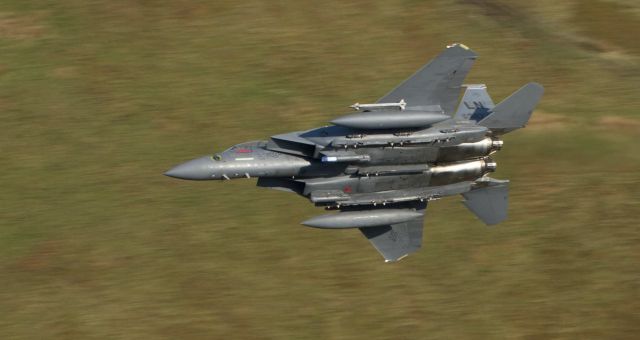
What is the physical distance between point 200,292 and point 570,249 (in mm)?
18871

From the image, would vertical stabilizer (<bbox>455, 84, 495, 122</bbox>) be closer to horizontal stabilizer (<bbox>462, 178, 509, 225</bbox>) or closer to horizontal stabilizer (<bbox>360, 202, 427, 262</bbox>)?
horizontal stabilizer (<bbox>462, 178, 509, 225</bbox>)

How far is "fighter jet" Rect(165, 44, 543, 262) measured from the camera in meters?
34.8

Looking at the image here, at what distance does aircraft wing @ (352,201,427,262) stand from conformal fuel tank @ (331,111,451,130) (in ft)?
16.7

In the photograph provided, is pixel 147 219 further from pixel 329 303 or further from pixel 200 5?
pixel 200 5

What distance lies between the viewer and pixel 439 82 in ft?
121

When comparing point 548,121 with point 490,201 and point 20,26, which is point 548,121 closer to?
point 490,201

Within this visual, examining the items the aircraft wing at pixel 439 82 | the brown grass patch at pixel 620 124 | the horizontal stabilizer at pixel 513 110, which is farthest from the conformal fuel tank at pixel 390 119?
the brown grass patch at pixel 620 124

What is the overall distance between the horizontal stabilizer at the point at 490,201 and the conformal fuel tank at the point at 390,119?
5128 millimetres

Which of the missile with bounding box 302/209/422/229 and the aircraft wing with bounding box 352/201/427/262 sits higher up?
the missile with bounding box 302/209/422/229

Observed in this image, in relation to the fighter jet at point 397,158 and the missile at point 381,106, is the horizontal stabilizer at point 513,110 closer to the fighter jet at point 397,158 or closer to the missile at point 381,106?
the fighter jet at point 397,158

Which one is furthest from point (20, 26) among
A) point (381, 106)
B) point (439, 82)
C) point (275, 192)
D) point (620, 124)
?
point (620, 124)

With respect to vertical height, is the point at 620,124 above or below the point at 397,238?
below

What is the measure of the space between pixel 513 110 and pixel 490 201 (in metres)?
4.11

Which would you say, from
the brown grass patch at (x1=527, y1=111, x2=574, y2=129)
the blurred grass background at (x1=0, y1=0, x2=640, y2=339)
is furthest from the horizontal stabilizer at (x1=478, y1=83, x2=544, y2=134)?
the brown grass patch at (x1=527, y1=111, x2=574, y2=129)
